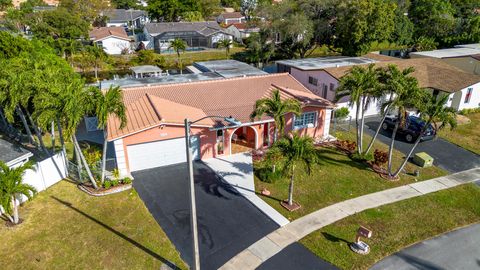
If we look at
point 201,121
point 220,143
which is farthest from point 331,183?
point 201,121

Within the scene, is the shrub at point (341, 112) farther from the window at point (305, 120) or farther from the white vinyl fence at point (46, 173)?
the white vinyl fence at point (46, 173)

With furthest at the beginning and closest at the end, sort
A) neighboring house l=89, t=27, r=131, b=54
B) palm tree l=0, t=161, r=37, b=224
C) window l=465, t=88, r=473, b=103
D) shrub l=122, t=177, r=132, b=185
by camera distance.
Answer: neighboring house l=89, t=27, r=131, b=54 < window l=465, t=88, r=473, b=103 < shrub l=122, t=177, r=132, b=185 < palm tree l=0, t=161, r=37, b=224

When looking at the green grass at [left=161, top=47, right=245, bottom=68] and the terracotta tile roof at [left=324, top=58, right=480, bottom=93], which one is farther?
the green grass at [left=161, top=47, right=245, bottom=68]

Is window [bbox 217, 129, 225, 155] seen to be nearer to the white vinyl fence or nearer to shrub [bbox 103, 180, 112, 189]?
shrub [bbox 103, 180, 112, 189]

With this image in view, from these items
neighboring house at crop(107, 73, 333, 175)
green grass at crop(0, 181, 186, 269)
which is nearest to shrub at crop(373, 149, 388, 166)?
neighboring house at crop(107, 73, 333, 175)

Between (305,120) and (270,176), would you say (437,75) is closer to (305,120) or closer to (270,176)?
(305,120)

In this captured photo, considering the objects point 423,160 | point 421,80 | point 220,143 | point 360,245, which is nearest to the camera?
point 360,245

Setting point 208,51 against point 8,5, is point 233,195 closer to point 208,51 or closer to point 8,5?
point 208,51
